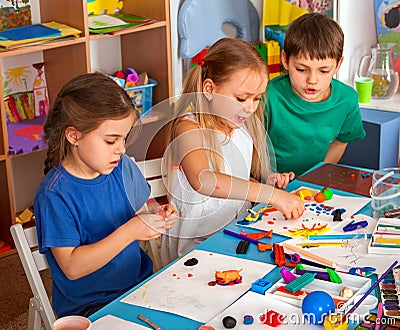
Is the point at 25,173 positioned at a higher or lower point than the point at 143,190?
lower

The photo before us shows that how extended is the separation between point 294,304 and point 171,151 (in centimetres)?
60

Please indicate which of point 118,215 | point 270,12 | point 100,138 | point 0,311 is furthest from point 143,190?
point 270,12

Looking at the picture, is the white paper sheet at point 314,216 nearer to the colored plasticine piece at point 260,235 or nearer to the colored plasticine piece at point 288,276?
the colored plasticine piece at point 260,235

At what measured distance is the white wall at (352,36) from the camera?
10.8 feet

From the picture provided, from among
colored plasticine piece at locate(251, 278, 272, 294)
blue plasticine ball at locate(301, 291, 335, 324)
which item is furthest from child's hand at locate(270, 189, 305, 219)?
blue plasticine ball at locate(301, 291, 335, 324)

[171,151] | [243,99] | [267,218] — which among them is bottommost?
[267,218]

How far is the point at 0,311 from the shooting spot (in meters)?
2.55

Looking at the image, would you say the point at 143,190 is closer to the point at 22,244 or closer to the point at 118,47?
the point at 22,244

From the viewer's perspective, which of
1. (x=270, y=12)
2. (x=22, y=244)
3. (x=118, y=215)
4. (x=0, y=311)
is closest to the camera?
(x=22, y=244)

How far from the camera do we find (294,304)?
1346 mm

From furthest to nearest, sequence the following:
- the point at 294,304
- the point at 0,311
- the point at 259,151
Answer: the point at 0,311, the point at 259,151, the point at 294,304

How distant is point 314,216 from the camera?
177 cm

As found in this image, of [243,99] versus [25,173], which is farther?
[25,173]

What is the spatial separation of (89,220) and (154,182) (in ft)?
0.84
